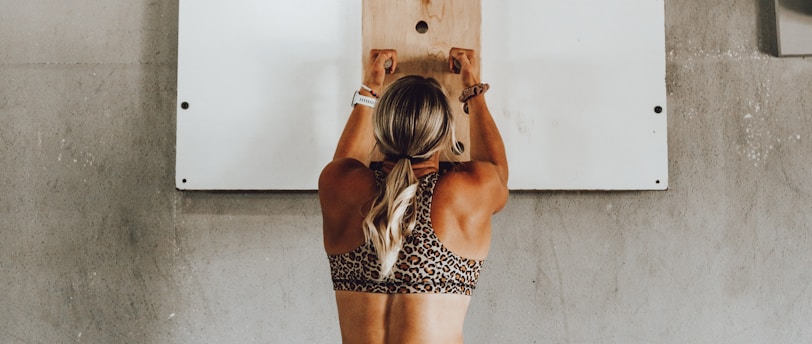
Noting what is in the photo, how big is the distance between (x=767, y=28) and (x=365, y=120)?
1.49 meters

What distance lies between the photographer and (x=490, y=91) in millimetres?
1863

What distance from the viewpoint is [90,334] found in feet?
6.41

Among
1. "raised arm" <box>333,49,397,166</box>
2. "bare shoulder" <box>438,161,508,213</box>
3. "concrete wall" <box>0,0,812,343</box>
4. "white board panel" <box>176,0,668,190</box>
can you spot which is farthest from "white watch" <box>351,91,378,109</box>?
"concrete wall" <box>0,0,812,343</box>

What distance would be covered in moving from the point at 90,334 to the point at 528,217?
1.58 m

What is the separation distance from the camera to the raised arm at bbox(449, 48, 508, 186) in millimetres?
1521

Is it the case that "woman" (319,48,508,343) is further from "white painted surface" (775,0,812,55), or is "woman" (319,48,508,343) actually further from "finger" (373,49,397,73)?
"white painted surface" (775,0,812,55)

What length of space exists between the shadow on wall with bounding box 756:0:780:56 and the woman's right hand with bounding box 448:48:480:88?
1083mm

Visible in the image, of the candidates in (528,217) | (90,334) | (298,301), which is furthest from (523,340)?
(90,334)

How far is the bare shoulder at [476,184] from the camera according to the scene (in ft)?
4.20

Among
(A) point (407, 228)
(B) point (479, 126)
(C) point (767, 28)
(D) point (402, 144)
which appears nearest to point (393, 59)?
(B) point (479, 126)

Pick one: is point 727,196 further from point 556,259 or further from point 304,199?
point 304,199

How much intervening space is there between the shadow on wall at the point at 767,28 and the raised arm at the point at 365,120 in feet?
4.34

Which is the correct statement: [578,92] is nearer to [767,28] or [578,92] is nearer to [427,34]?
[427,34]

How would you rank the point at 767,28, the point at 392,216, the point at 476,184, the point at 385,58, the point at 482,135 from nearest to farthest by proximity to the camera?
the point at 392,216 → the point at 476,184 → the point at 482,135 → the point at 385,58 → the point at 767,28
